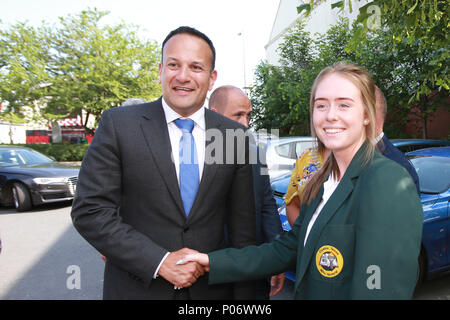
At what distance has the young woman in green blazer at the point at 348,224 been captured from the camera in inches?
46.6

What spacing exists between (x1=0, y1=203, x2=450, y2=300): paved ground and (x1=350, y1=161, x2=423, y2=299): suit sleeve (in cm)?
148

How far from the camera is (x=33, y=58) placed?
806 inches

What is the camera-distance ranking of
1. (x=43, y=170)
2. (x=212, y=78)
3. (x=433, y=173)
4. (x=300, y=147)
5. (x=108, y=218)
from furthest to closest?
(x=43, y=170) < (x=300, y=147) < (x=433, y=173) < (x=212, y=78) < (x=108, y=218)

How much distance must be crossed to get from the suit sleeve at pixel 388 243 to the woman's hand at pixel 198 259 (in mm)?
646

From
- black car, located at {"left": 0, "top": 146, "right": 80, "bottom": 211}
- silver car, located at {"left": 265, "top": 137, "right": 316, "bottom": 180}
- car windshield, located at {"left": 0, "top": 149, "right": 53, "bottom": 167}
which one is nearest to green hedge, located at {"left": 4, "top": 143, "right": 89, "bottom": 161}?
car windshield, located at {"left": 0, "top": 149, "right": 53, "bottom": 167}

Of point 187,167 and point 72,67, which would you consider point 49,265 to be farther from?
point 72,67

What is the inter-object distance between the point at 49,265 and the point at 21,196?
4120 mm

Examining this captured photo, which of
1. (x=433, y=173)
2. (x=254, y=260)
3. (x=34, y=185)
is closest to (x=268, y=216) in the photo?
(x=254, y=260)

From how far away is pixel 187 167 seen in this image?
1681 millimetres

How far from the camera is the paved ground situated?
3.99 m

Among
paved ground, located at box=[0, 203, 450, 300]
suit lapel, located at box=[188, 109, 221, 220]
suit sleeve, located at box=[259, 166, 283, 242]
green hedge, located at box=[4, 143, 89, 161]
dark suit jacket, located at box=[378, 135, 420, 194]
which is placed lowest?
paved ground, located at box=[0, 203, 450, 300]

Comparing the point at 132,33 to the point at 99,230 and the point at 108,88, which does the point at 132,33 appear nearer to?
the point at 108,88

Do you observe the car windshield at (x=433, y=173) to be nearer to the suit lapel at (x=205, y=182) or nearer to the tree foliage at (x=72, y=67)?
the suit lapel at (x=205, y=182)

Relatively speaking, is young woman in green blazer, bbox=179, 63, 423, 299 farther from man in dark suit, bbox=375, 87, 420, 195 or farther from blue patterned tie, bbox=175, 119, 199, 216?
man in dark suit, bbox=375, 87, 420, 195
